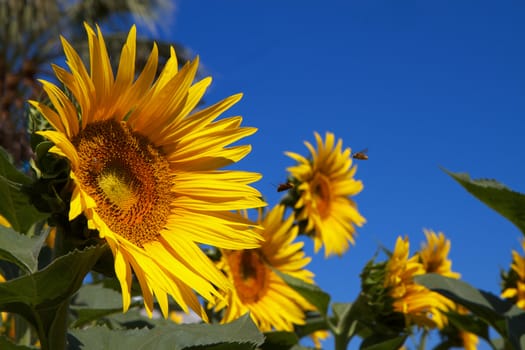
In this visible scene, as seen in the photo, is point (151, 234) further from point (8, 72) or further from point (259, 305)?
point (8, 72)

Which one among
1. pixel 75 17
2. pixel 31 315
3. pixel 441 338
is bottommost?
pixel 31 315

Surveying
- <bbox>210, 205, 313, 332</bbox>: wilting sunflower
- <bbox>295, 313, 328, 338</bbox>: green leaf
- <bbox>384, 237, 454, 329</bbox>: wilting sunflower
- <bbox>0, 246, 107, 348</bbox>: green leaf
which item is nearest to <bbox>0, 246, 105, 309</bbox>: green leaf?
<bbox>0, 246, 107, 348</bbox>: green leaf

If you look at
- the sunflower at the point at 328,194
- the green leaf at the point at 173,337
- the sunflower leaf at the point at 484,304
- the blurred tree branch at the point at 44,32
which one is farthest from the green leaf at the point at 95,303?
the blurred tree branch at the point at 44,32

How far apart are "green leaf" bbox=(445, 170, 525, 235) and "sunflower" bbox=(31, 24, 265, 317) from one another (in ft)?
2.11

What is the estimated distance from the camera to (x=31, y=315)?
1.14m

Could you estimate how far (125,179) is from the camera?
1.27 m

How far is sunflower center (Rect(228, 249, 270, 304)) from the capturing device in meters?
2.15

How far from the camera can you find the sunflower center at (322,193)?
2.98 metres

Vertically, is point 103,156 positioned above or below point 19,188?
above

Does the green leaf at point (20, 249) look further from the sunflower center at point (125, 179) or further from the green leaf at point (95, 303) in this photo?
the green leaf at point (95, 303)

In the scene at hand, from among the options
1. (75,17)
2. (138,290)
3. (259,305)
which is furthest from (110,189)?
(75,17)

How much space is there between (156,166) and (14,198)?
0.24 meters

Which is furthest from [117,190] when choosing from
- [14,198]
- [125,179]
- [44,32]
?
[44,32]

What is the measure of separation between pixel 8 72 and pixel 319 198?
489 inches
